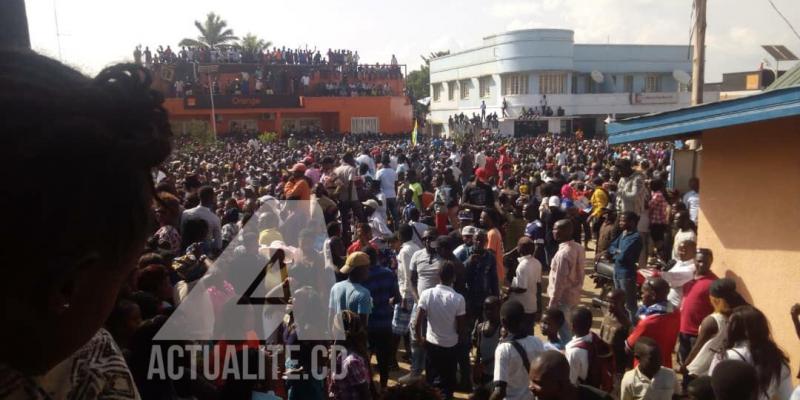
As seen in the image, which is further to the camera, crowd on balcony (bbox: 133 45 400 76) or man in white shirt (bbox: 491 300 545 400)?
crowd on balcony (bbox: 133 45 400 76)

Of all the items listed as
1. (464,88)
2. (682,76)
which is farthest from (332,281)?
(682,76)

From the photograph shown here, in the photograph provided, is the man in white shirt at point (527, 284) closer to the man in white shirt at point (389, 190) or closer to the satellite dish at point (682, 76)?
the man in white shirt at point (389, 190)

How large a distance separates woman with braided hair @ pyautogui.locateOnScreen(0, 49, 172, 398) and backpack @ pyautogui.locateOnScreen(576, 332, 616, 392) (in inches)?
140

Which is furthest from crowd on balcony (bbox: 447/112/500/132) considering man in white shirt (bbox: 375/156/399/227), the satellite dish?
man in white shirt (bbox: 375/156/399/227)

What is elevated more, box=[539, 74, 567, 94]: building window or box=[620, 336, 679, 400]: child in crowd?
box=[539, 74, 567, 94]: building window

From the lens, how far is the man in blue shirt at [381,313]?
5410mm

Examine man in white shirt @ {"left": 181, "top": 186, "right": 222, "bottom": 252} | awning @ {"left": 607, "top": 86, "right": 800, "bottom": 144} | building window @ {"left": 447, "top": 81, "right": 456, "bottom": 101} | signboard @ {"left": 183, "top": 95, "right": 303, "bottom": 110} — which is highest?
building window @ {"left": 447, "top": 81, "right": 456, "bottom": 101}

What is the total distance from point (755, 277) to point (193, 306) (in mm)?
4785

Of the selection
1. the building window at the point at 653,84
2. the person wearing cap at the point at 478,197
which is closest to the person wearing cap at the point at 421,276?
the person wearing cap at the point at 478,197

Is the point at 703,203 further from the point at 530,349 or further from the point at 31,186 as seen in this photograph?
the point at 31,186

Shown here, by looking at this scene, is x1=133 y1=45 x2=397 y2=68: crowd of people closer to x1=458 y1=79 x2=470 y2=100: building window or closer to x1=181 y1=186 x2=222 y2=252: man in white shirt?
x1=458 y1=79 x2=470 y2=100: building window

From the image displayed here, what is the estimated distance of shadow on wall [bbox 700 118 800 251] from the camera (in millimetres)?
5246

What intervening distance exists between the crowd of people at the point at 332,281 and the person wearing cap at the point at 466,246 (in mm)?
29

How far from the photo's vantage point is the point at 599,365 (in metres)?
4.09
